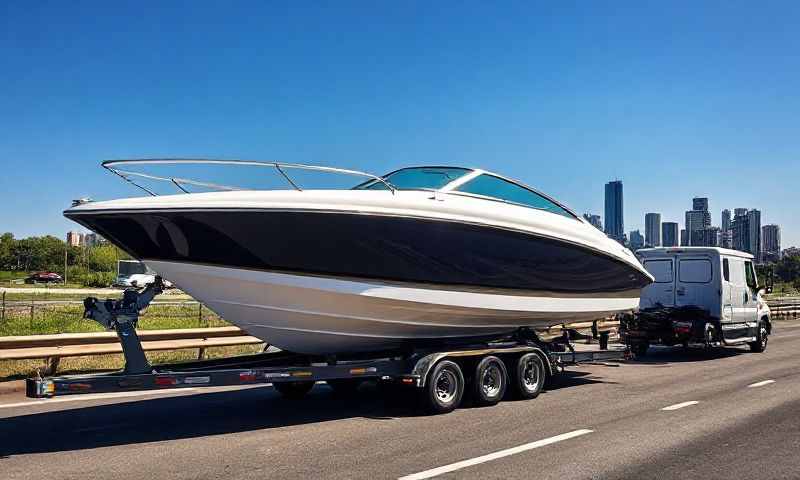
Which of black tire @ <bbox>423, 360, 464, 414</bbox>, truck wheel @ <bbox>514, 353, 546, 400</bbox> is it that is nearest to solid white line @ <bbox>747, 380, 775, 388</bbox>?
truck wheel @ <bbox>514, 353, 546, 400</bbox>

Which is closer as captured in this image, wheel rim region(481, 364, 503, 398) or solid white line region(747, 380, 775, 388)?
wheel rim region(481, 364, 503, 398)

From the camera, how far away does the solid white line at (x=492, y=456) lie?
5.36 meters

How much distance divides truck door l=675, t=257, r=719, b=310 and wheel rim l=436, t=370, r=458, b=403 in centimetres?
853

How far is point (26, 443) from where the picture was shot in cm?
635

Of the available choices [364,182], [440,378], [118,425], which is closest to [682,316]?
[440,378]

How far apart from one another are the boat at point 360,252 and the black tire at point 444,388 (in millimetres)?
586

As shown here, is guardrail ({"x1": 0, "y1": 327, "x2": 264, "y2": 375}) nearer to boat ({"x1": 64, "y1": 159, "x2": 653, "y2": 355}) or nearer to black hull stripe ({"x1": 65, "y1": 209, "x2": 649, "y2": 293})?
boat ({"x1": 64, "y1": 159, "x2": 653, "y2": 355})

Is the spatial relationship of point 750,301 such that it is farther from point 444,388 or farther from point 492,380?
point 444,388

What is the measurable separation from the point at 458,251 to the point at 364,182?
4.66 feet

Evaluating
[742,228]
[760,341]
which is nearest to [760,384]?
[760,341]

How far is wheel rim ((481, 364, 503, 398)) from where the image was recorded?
8617mm

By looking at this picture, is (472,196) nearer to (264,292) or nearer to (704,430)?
(264,292)

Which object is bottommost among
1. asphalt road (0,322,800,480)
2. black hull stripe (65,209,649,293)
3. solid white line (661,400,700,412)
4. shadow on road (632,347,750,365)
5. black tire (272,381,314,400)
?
shadow on road (632,347,750,365)

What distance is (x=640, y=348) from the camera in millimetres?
14773
